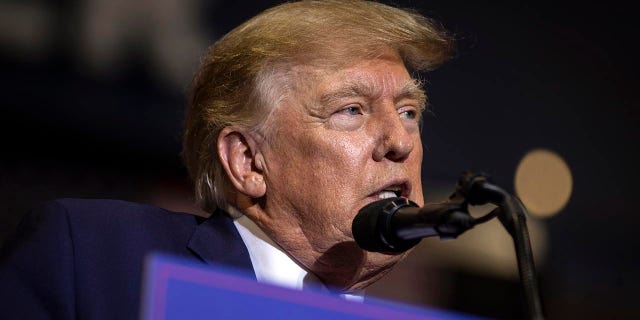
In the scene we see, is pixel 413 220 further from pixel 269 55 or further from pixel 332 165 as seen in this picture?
pixel 269 55

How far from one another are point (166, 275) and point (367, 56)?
3.61ft

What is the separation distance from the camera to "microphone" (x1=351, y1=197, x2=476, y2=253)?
3.92 feet

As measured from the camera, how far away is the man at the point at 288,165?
1.63 m

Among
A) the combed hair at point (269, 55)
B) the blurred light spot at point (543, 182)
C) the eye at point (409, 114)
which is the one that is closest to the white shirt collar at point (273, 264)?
the combed hair at point (269, 55)

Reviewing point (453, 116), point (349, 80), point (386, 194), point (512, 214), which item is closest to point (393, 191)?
point (386, 194)

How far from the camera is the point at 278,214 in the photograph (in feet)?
5.78

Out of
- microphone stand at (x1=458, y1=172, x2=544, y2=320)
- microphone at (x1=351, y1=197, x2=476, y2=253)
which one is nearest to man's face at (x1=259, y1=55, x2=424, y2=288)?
microphone at (x1=351, y1=197, x2=476, y2=253)

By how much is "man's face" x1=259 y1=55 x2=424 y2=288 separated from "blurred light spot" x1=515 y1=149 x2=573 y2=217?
1702 millimetres

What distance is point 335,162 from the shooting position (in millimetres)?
1707

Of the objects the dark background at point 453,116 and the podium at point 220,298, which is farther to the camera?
the dark background at point 453,116

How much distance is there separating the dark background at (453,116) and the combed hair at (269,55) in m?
0.45

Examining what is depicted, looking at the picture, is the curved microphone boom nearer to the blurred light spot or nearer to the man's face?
the man's face

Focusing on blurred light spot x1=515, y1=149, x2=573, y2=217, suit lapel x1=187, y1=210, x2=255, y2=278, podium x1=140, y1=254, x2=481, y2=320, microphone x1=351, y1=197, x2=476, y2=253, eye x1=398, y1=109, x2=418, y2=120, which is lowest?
blurred light spot x1=515, y1=149, x2=573, y2=217

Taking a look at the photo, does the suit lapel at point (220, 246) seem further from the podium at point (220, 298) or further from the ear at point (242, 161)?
the podium at point (220, 298)
